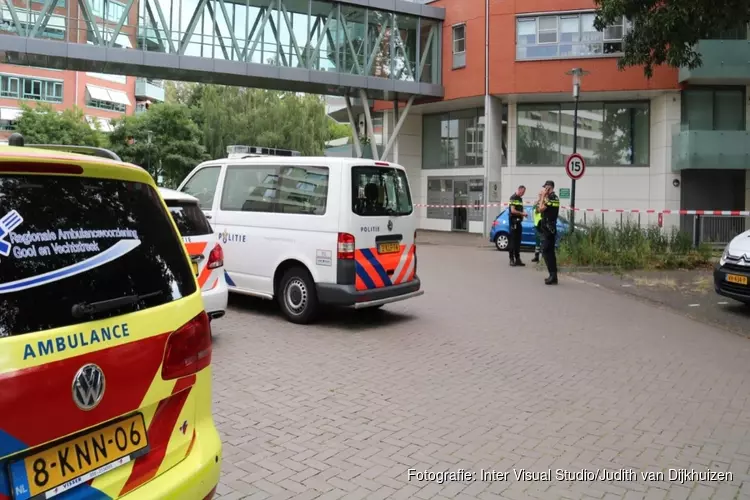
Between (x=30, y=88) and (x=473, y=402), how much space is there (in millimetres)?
61946

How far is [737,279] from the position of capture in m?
8.82

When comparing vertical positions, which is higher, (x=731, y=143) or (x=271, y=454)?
(x=731, y=143)

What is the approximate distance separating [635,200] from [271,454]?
2375cm

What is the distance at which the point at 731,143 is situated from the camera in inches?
896

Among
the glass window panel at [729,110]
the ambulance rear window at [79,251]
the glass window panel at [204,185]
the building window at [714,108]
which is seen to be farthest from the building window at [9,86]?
the ambulance rear window at [79,251]

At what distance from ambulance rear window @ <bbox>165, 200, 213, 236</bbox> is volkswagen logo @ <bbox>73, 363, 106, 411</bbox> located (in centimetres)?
452

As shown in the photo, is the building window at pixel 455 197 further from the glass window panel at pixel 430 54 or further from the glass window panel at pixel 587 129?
the glass window panel at pixel 430 54

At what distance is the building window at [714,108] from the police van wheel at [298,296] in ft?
68.5

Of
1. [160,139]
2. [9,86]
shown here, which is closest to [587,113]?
[160,139]

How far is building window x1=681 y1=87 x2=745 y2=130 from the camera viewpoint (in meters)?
24.1

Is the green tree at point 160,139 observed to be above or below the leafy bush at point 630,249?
above

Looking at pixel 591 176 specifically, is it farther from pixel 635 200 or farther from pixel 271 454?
pixel 271 454

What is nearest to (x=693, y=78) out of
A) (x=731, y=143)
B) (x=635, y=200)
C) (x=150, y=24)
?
(x=731, y=143)

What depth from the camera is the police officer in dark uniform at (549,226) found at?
1194 cm
